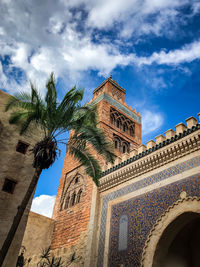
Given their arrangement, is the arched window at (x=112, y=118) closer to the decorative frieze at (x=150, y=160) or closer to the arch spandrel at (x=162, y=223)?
the decorative frieze at (x=150, y=160)

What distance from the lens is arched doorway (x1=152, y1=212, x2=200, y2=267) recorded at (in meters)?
7.24

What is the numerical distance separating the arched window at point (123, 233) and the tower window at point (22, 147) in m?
4.04

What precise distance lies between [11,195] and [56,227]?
3.56m

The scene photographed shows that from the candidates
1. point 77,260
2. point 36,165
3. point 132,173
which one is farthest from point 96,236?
point 36,165

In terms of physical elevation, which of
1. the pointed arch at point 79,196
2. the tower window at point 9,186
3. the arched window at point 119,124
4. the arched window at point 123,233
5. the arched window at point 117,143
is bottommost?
the arched window at point 123,233

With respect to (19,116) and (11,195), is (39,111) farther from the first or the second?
(11,195)

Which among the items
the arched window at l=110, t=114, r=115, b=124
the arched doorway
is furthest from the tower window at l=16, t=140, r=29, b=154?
the arched window at l=110, t=114, r=115, b=124

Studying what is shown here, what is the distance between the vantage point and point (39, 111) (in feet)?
24.6

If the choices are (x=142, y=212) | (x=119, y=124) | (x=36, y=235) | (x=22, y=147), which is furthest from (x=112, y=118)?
(x=142, y=212)

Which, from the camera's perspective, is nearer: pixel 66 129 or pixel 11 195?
pixel 66 129

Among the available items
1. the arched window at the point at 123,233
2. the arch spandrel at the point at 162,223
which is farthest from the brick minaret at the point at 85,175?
the arch spandrel at the point at 162,223

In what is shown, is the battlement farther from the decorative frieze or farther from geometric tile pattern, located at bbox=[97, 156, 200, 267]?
geometric tile pattern, located at bbox=[97, 156, 200, 267]

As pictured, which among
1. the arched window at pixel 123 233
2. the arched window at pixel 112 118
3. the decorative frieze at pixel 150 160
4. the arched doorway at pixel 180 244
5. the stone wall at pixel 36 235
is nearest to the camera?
the arched doorway at pixel 180 244

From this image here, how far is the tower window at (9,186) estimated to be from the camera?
846 centimetres
